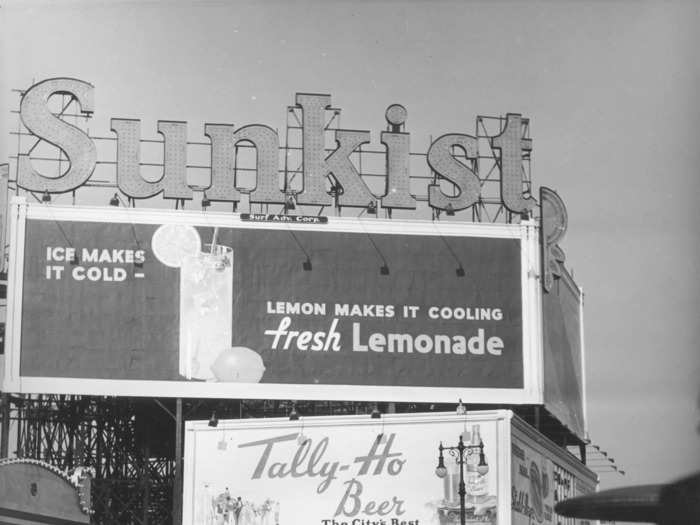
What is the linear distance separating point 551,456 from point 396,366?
8.89m

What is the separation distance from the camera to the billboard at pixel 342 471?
4262cm

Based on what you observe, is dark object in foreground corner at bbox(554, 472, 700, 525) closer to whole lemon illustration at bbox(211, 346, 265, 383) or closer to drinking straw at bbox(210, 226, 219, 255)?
whole lemon illustration at bbox(211, 346, 265, 383)

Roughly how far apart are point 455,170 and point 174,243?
1083 cm

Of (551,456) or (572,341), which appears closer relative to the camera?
(551,456)

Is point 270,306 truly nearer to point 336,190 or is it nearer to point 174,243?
point 174,243

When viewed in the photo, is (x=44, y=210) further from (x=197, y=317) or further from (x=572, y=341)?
(x=572, y=341)

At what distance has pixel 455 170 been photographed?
4825cm

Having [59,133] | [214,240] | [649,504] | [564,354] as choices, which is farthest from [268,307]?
[649,504]

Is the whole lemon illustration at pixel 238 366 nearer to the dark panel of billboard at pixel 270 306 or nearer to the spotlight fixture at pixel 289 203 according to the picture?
the dark panel of billboard at pixel 270 306

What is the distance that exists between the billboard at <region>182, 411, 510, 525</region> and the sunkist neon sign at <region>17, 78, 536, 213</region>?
840cm

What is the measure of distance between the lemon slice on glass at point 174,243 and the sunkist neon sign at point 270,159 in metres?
1.84

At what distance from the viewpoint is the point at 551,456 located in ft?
166

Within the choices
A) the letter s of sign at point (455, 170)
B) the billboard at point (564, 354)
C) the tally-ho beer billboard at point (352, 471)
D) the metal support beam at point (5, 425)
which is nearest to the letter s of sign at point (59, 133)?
the metal support beam at point (5, 425)

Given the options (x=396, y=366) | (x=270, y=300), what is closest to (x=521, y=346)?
(x=396, y=366)
